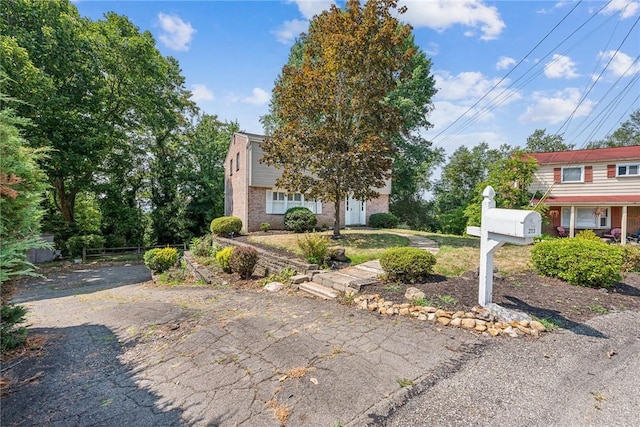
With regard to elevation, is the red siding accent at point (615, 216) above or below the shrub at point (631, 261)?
above

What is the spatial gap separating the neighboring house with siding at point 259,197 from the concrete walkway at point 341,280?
8017mm

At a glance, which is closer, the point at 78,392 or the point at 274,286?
the point at 78,392

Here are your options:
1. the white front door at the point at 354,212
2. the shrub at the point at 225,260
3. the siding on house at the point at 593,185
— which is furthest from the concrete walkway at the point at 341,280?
the siding on house at the point at 593,185

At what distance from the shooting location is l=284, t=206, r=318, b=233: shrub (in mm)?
15305

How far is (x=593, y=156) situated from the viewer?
16.7m

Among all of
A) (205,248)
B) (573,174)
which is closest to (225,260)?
(205,248)

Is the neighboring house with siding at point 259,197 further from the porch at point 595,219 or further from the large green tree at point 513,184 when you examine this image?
the porch at point 595,219

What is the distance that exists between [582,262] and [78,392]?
8.83 metres

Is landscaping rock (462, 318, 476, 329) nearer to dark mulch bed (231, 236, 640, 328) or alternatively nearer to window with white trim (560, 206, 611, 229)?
dark mulch bed (231, 236, 640, 328)

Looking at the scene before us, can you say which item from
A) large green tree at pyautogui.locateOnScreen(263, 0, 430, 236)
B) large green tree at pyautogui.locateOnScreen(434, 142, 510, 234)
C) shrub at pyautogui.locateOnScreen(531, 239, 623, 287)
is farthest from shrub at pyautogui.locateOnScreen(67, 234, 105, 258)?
large green tree at pyautogui.locateOnScreen(434, 142, 510, 234)

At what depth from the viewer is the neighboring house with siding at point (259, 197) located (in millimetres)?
16672

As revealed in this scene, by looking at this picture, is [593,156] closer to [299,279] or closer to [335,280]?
[335,280]

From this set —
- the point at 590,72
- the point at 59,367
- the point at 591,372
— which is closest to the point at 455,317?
the point at 591,372

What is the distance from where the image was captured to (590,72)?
10562 mm
